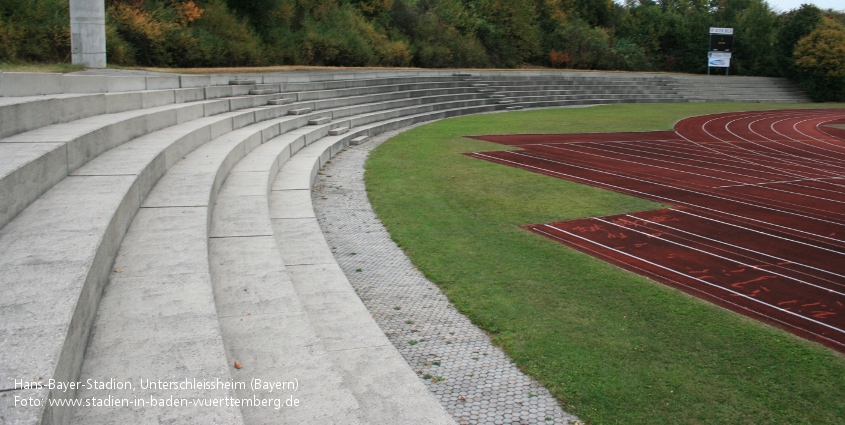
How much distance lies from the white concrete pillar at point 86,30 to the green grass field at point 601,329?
8.35 m

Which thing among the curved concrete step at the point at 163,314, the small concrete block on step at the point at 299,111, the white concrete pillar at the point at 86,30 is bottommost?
the curved concrete step at the point at 163,314

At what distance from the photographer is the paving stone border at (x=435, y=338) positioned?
412cm

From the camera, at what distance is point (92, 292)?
3.58 m

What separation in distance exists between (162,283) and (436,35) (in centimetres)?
3265

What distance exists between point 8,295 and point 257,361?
4.00ft

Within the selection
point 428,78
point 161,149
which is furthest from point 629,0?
point 161,149

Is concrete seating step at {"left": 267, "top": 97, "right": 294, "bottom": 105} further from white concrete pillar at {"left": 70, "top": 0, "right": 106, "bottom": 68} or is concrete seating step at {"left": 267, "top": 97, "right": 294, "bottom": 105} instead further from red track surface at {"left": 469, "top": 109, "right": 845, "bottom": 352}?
red track surface at {"left": 469, "top": 109, "right": 845, "bottom": 352}

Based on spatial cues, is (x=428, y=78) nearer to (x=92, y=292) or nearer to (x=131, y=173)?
(x=131, y=173)

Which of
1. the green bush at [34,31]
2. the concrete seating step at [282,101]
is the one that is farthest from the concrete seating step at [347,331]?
the green bush at [34,31]

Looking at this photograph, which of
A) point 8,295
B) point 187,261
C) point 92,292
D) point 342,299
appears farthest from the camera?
point 342,299

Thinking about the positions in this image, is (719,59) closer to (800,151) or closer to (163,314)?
(800,151)

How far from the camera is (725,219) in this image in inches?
357

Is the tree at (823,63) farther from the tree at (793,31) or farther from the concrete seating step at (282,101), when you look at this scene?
the concrete seating step at (282,101)

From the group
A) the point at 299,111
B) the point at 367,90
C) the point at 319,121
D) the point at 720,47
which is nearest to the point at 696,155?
the point at 319,121
